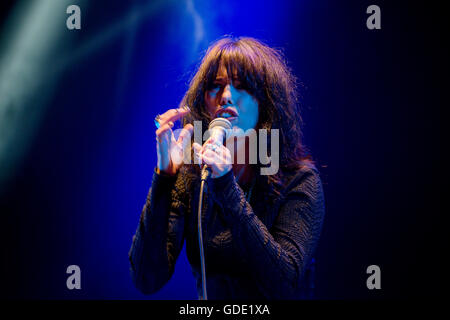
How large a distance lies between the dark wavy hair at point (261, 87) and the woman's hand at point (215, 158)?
358mm

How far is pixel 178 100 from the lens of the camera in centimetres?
199

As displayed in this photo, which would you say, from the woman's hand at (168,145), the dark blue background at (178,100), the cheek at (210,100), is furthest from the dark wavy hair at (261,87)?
the dark blue background at (178,100)

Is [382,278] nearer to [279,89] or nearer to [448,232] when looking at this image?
[448,232]

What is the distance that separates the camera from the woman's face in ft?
3.79

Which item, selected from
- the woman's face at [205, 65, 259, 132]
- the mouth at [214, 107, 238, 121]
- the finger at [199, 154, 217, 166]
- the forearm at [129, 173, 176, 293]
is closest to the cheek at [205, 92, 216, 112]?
the woman's face at [205, 65, 259, 132]

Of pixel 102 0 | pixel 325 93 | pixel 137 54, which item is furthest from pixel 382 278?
pixel 102 0

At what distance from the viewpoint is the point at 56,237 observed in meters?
2.06

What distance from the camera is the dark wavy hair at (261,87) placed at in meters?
1.21

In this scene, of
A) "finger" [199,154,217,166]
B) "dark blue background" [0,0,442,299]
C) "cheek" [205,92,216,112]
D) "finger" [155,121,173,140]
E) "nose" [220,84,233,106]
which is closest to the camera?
"finger" [199,154,217,166]

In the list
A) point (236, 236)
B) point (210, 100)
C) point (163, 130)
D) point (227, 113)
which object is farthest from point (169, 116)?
point (236, 236)

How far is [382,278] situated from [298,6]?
4.62 feet

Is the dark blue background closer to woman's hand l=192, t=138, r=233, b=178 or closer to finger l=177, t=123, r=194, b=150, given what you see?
finger l=177, t=123, r=194, b=150

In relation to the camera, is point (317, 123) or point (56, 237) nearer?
point (317, 123)

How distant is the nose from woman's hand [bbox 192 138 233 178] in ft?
0.91
